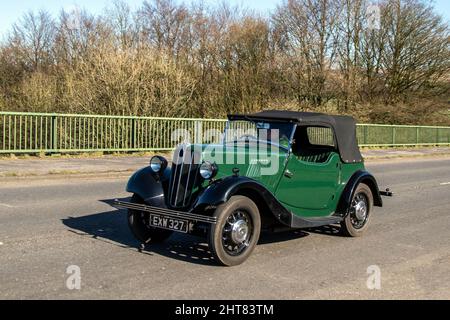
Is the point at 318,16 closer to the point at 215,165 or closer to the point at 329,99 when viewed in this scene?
the point at 329,99

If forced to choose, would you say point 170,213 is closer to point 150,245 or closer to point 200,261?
point 200,261

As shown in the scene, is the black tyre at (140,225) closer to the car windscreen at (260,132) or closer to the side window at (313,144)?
the car windscreen at (260,132)

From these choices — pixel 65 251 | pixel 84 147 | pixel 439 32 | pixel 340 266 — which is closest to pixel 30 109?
pixel 84 147

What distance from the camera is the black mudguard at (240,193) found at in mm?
5551

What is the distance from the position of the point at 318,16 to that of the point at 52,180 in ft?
94.2

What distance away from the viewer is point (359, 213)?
758cm

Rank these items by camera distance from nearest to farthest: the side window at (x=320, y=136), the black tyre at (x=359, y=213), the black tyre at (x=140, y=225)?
the black tyre at (x=140, y=225), the black tyre at (x=359, y=213), the side window at (x=320, y=136)

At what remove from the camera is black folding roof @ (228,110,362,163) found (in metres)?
6.95

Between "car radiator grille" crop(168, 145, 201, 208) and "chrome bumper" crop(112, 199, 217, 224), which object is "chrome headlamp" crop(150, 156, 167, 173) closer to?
"car radiator grille" crop(168, 145, 201, 208)

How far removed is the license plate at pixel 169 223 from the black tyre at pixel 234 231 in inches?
12.2

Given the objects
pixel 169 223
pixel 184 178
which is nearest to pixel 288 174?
pixel 184 178

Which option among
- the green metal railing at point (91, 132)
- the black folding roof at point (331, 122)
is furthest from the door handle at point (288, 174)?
the green metal railing at point (91, 132)

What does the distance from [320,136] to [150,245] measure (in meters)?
3.21

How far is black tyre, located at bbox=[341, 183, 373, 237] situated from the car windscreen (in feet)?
5.00
